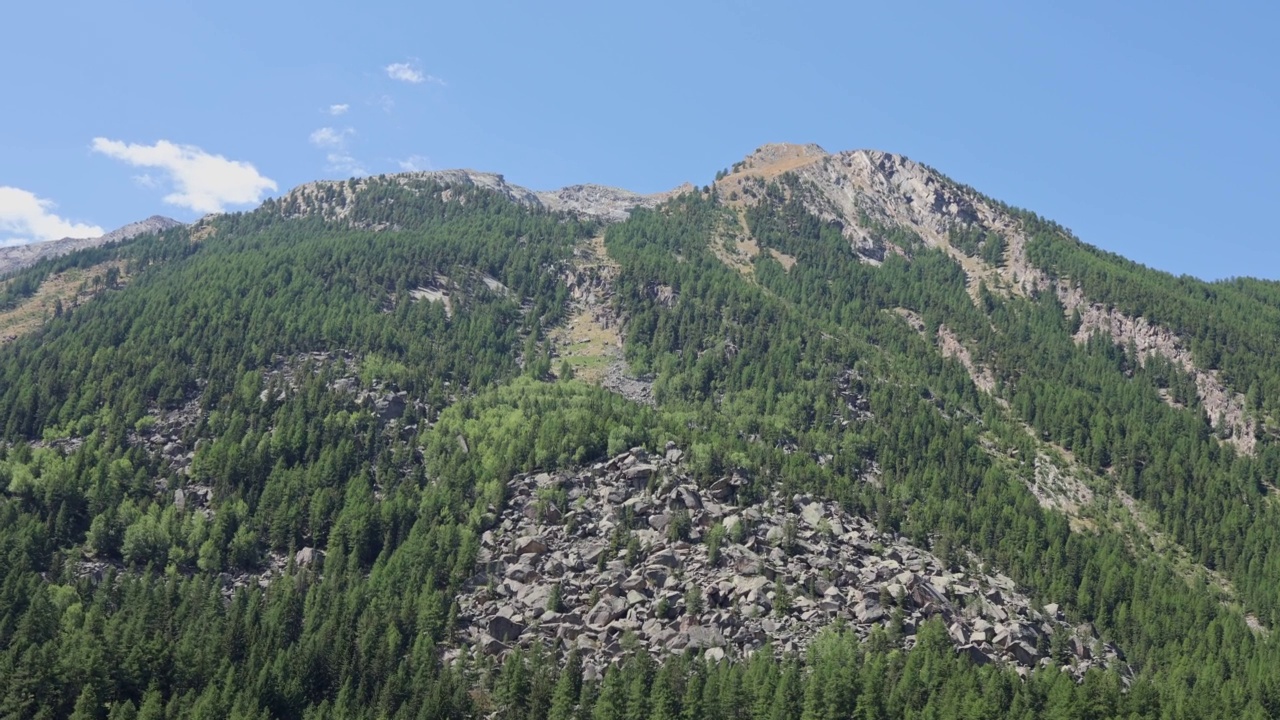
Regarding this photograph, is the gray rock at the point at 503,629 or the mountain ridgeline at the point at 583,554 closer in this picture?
the mountain ridgeline at the point at 583,554

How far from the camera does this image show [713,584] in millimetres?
126062

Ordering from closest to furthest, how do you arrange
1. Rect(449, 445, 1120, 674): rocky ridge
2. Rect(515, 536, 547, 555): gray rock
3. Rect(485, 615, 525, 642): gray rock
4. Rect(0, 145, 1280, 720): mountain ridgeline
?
Rect(0, 145, 1280, 720): mountain ridgeline → Rect(449, 445, 1120, 674): rocky ridge → Rect(485, 615, 525, 642): gray rock → Rect(515, 536, 547, 555): gray rock

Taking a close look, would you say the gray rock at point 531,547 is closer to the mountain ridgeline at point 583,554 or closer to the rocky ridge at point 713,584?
the rocky ridge at point 713,584

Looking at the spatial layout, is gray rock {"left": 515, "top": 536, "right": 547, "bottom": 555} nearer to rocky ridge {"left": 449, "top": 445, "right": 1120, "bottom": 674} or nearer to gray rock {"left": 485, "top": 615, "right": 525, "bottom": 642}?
rocky ridge {"left": 449, "top": 445, "right": 1120, "bottom": 674}

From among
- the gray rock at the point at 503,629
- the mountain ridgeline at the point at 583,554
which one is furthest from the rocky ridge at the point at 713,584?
the mountain ridgeline at the point at 583,554

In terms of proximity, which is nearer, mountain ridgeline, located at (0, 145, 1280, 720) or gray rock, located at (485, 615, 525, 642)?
mountain ridgeline, located at (0, 145, 1280, 720)

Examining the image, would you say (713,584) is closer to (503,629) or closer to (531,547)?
(503,629)

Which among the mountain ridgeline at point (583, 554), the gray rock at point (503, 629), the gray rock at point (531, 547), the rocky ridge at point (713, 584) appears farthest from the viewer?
the gray rock at point (531, 547)

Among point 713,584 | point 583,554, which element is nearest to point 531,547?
point 583,554

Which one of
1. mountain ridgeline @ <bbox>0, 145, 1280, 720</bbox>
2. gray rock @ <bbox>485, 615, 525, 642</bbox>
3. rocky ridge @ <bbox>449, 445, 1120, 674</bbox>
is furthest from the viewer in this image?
gray rock @ <bbox>485, 615, 525, 642</bbox>

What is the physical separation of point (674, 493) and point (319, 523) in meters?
50.8

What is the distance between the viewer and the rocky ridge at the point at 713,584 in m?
120

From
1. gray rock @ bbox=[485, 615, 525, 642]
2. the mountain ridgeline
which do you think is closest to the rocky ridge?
gray rock @ bbox=[485, 615, 525, 642]

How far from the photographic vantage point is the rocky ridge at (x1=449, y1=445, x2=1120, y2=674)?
120 m
